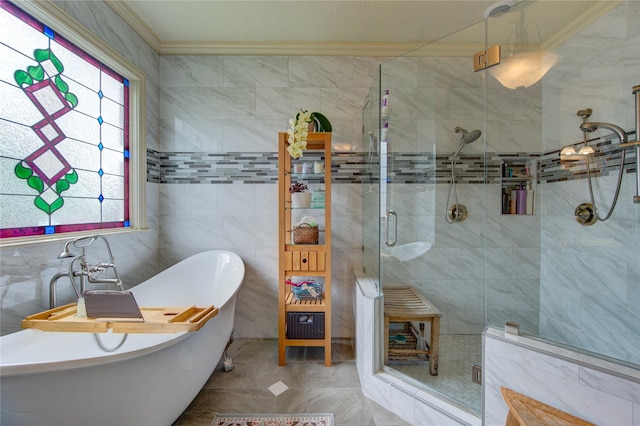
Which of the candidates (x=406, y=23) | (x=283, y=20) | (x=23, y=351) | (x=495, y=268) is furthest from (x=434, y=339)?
(x=283, y=20)

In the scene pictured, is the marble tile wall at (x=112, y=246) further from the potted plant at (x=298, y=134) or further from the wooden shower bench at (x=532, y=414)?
the wooden shower bench at (x=532, y=414)

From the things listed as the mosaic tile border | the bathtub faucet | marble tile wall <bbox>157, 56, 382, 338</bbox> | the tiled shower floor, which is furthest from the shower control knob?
the bathtub faucet

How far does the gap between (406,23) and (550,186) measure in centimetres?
156

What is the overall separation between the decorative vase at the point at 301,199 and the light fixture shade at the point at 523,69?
4.56 feet

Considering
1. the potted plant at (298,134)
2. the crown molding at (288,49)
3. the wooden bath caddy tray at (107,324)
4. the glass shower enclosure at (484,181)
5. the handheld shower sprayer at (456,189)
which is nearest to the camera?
the wooden bath caddy tray at (107,324)

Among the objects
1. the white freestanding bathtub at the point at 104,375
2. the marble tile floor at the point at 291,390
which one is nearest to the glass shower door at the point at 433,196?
the marble tile floor at the point at 291,390

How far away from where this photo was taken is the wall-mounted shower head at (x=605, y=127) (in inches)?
50.6

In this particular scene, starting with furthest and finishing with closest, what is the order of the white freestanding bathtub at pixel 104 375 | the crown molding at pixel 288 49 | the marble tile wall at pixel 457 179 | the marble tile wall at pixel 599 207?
the crown molding at pixel 288 49 < the marble tile wall at pixel 457 179 < the marble tile wall at pixel 599 207 < the white freestanding bathtub at pixel 104 375

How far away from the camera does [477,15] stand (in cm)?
189

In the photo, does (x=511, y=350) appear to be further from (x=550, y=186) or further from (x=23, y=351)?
(x=23, y=351)

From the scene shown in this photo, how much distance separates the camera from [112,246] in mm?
1811

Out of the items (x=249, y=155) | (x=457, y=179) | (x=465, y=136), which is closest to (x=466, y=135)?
(x=465, y=136)

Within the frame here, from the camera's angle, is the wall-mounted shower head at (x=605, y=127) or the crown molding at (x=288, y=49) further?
the crown molding at (x=288, y=49)

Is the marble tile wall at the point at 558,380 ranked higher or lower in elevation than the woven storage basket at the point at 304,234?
lower
